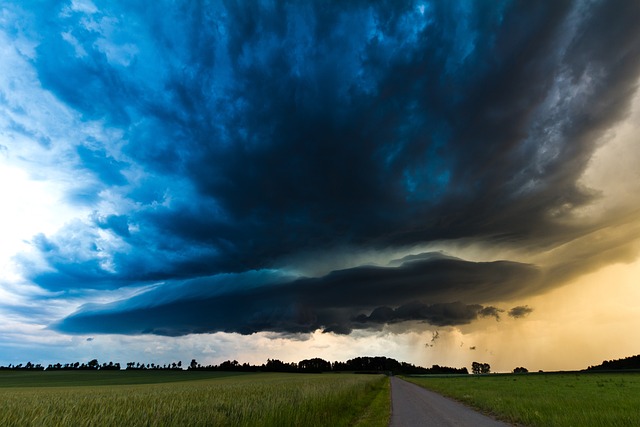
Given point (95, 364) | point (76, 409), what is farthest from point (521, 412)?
point (95, 364)

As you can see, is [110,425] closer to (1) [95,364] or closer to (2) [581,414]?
(2) [581,414]

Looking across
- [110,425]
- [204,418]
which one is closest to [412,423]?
[204,418]

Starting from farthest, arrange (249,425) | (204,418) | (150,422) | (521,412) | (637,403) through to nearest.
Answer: (637,403) < (521,412) < (249,425) < (204,418) < (150,422)

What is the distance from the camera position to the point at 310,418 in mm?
15992

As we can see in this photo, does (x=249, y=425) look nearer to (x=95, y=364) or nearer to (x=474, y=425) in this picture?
(x=474, y=425)

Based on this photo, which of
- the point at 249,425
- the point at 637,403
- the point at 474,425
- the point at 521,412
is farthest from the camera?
the point at 637,403

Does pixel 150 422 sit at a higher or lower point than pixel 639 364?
lower

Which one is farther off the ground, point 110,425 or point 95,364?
point 95,364

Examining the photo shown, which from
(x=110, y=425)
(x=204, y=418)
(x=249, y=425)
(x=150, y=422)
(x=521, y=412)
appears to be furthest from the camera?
(x=521, y=412)

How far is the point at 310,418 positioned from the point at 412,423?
5.61 metres

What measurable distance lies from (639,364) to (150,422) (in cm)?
25631

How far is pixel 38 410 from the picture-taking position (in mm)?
10805

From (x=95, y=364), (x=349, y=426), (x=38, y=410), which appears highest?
(x=95, y=364)

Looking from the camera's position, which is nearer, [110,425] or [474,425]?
[110,425]
